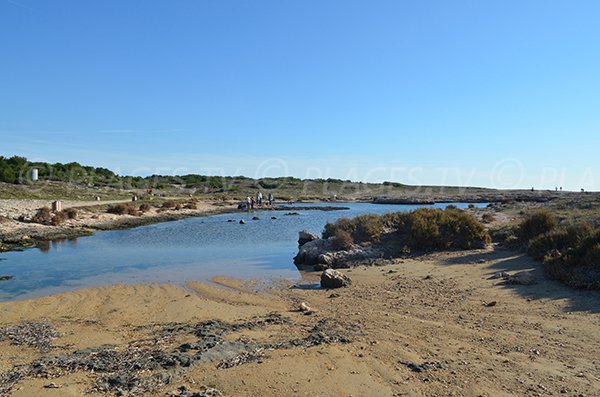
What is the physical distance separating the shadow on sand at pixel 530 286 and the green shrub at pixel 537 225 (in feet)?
3.14

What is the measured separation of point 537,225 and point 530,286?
18.3 ft

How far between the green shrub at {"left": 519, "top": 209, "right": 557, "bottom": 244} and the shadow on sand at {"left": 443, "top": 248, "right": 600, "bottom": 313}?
0.96m

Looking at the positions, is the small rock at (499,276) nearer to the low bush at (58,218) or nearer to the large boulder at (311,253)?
the large boulder at (311,253)

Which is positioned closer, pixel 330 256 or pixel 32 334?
pixel 32 334

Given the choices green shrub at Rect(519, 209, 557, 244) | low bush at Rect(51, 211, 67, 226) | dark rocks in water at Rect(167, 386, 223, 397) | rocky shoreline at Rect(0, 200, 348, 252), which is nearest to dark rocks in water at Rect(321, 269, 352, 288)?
dark rocks in water at Rect(167, 386, 223, 397)

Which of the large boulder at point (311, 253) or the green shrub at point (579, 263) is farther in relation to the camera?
the large boulder at point (311, 253)

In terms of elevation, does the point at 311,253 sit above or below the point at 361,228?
below

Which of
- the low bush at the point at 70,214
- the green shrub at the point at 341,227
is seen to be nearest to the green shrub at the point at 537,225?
the green shrub at the point at 341,227

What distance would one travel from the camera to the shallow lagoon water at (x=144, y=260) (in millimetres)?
14249

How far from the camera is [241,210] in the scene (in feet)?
177

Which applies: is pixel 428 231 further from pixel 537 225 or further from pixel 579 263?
pixel 579 263

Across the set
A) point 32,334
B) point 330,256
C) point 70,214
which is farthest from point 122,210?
point 32,334

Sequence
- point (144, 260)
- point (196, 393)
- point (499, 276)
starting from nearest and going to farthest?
point (196, 393), point (499, 276), point (144, 260)

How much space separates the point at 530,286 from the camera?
35.8 ft
